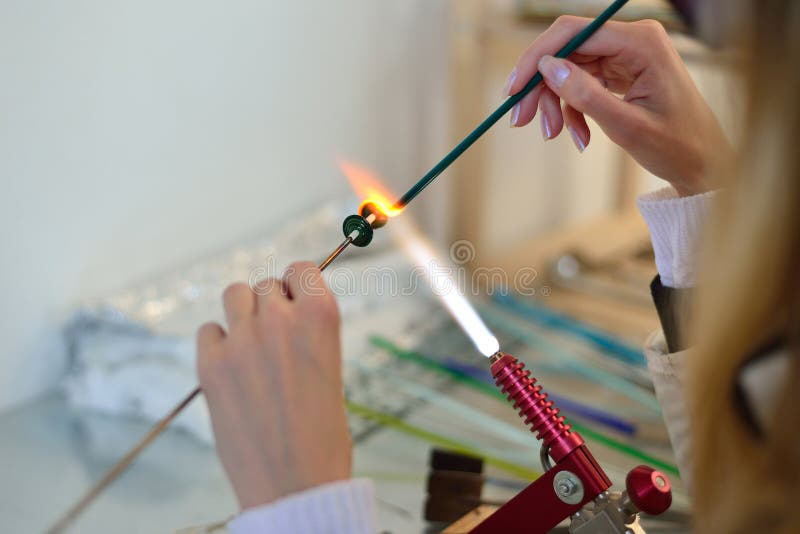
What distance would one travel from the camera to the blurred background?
80cm

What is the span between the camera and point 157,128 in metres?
0.94

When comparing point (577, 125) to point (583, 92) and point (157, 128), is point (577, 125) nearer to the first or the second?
point (583, 92)

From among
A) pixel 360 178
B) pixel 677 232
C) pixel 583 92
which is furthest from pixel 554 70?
pixel 360 178

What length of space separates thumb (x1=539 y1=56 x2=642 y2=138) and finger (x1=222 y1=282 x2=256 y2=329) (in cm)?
24

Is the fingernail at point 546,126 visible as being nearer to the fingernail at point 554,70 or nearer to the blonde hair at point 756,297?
the fingernail at point 554,70

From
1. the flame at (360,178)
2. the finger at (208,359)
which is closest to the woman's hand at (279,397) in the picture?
the finger at (208,359)

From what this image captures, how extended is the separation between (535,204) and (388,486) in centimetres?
91

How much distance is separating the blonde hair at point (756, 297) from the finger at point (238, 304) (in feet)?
0.82

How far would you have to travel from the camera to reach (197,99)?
3.21 ft

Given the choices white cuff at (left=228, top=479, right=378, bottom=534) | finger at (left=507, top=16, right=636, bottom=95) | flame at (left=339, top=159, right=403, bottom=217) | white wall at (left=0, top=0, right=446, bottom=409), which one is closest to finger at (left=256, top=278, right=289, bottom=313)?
white cuff at (left=228, top=479, right=378, bottom=534)

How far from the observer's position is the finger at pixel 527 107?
1.96ft

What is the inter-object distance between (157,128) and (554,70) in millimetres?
541

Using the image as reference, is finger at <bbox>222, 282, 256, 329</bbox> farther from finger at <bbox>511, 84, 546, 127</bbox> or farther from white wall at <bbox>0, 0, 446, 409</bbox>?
white wall at <bbox>0, 0, 446, 409</bbox>

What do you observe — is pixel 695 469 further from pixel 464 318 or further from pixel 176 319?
pixel 176 319
